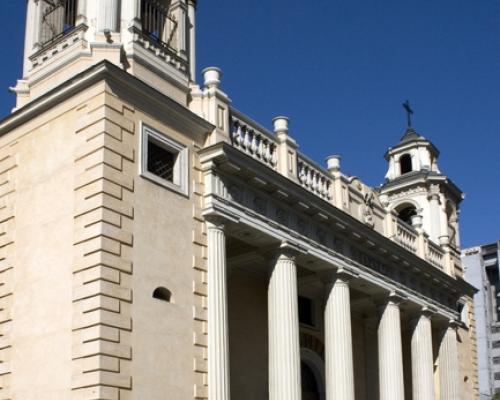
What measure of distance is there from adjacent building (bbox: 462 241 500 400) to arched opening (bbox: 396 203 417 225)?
53584mm

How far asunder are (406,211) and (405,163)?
2.44 m

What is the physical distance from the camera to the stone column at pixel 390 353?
2681 centimetres

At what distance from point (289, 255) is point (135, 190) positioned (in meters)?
5.87

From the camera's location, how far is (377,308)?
2802 centimetres

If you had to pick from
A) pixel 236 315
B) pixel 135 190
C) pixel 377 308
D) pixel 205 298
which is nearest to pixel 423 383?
pixel 377 308

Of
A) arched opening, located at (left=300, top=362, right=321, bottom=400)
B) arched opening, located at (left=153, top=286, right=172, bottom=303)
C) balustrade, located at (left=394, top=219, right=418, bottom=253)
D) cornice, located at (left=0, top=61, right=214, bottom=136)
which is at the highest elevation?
cornice, located at (left=0, top=61, right=214, bottom=136)

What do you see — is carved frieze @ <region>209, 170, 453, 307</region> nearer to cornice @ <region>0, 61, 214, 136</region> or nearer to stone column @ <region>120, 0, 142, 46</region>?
cornice @ <region>0, 61, 214, 136</region>

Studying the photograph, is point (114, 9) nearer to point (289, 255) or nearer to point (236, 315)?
point (289, 255)

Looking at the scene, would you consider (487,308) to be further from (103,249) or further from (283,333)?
(103,249)

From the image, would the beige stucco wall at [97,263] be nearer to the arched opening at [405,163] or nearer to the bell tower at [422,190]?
the bell tower at [422,190]

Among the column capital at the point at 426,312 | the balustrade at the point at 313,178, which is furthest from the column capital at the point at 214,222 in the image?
the column capital at the point at 426,312

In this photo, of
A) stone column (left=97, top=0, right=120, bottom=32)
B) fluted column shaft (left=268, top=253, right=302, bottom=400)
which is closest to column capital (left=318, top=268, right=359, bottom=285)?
fluted column shaft (left=268, top=253, right=302, bottom=400)

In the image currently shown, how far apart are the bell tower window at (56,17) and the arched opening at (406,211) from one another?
1915 cm

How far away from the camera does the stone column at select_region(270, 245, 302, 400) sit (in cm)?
2102
